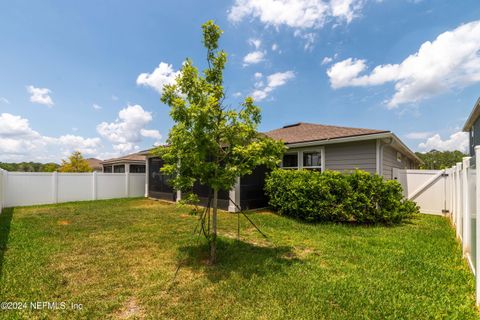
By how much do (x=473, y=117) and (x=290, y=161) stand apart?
12204 millimetres

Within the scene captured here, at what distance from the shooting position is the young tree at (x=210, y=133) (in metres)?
3.68

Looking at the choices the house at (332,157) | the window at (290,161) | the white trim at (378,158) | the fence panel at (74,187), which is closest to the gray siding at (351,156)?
the house at (332,157)

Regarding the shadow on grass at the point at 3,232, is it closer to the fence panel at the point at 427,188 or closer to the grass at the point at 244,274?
Result: the grass at the point at 244,274

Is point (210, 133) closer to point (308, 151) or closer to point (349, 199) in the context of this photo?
point (349, 199)

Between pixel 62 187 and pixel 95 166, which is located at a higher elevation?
pixel 95 166

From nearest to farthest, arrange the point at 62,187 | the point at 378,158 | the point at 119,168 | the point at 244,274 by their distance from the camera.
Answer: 1. the point at 244,274
2. the point at 378,158
3. the point at 62,187
4. the point at 119,168

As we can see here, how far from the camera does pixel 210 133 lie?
3754mm

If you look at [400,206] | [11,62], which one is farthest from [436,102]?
[11,62]

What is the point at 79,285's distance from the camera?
3.19m

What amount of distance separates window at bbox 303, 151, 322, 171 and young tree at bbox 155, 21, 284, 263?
17.9 feet

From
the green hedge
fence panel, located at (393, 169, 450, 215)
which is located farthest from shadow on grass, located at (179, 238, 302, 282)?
fence panel, located at (393, 169, 450, 215)

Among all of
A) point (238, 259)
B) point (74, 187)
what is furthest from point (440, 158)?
point (74, 187)

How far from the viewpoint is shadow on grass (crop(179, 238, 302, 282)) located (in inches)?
141

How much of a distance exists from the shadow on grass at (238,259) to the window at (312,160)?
5.12 metres
